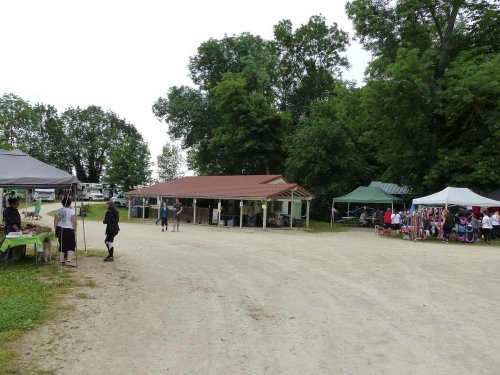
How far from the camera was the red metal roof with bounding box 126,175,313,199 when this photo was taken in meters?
28.2

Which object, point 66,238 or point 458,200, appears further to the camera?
point 458,200

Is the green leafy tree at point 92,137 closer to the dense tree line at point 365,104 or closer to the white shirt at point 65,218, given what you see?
the dense tree line at point 365,104

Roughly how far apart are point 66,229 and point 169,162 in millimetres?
53462

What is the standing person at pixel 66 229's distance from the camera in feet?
34.3

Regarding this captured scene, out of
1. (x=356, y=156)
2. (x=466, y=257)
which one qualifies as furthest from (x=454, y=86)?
(x=466, y=257)

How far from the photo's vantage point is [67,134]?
71438 millimetres

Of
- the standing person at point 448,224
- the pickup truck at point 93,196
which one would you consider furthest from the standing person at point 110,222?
the pickup truck at point 93,196

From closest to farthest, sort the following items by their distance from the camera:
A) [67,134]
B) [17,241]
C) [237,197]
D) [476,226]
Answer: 1. [17,241]
2. [476,226]
3. [237,197]
4. [67,134]

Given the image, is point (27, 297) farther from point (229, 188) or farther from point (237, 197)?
point (229, 188)

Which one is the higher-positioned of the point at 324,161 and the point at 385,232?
the point at 324,161

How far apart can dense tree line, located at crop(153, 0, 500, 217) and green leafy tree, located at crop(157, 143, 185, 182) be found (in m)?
12.0

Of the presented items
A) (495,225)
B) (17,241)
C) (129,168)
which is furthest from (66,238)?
(129,168)

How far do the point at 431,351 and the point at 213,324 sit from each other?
283cm

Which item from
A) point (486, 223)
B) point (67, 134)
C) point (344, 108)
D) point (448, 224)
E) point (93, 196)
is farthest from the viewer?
point (67, 134)
